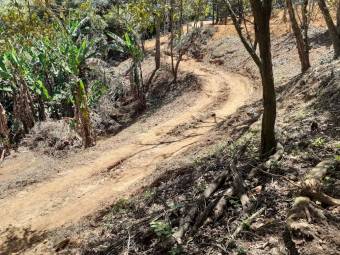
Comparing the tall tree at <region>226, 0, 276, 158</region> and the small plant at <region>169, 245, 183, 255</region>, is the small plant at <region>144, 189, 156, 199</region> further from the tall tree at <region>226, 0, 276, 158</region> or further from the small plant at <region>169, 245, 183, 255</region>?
the small plant at <region>169, 245, 183, 255</region>

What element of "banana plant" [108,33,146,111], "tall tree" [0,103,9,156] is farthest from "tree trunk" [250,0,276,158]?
"banana plant" [108,33,146,111]

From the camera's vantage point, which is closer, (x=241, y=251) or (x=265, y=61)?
(x=241, y=251)

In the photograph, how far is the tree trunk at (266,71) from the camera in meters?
5.89

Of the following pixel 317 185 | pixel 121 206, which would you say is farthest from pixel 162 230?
pixel 121 206

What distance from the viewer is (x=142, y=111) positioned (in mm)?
19422

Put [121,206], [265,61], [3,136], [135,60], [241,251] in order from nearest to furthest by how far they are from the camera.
Result: 1. [241,251]
2. [265,61]
3. [121,206]
4. [3,136]
5. [135,60]

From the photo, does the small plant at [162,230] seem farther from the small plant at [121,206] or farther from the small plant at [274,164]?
the small plant at [121,206]

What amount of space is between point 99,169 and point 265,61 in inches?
269

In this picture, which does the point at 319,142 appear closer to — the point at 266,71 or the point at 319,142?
the point at 319,142

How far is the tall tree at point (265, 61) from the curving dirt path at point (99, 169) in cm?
401

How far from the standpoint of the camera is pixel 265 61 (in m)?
6.26

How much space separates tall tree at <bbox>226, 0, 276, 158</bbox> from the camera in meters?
5.89

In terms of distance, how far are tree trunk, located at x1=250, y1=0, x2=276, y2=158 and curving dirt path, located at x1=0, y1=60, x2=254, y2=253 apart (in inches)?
157

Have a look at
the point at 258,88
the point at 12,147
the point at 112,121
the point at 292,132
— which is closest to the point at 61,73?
the point at 112,121
